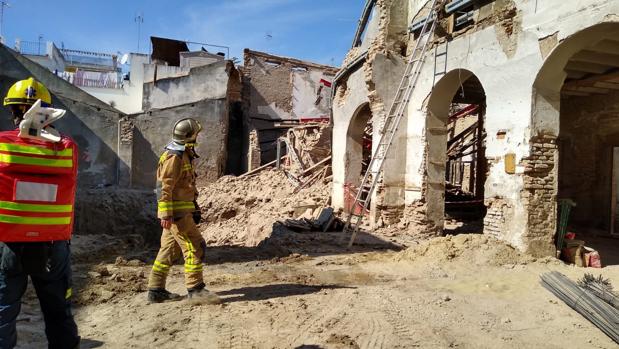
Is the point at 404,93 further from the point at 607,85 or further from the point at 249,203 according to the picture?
the point at 249,203

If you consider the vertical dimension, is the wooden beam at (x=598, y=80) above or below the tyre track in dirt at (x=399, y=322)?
above

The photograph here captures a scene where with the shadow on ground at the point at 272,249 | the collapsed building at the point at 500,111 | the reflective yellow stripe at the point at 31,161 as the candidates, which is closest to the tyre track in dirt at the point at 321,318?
the reflective yellow stripe at the point at 31,161

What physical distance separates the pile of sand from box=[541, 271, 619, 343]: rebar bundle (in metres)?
7.76

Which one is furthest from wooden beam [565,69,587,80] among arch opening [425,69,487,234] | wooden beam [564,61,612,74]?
arch opening [425,69,487,234]

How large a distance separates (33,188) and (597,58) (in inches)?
373

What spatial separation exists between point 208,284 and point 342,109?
9680 millimetres

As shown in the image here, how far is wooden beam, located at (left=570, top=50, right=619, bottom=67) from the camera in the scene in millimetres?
8156

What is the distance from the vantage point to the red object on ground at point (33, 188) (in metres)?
2.75

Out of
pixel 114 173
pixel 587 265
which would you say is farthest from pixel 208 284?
pixel 114 173

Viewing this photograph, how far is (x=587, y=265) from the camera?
291 inches

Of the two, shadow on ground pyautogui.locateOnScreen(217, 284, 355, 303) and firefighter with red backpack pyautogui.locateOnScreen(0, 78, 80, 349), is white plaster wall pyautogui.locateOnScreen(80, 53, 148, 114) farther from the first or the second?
firefighter with red backpack pyautogui.locateOnScreen(0, 78, 80, 349)

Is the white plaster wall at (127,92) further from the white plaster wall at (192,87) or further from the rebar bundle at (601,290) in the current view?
the rebar bundle at (601,290)

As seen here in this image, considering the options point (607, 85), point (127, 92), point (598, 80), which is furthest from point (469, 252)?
point (127, 92)

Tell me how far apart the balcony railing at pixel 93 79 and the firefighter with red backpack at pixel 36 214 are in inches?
1390
